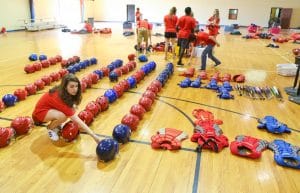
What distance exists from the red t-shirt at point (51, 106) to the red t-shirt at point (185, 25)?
4875 millimetres

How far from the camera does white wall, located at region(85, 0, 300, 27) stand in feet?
70.3

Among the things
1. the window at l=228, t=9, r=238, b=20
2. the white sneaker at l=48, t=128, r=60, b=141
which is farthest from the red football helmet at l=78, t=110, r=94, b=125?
the window at l=228, t=9, r=238, b=20

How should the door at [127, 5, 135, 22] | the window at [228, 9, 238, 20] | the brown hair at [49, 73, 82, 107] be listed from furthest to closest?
the door at [127, 5, 135, 22], the window at [228, 9, 238, 20], the brown hair at [49, 73, 82, 107]

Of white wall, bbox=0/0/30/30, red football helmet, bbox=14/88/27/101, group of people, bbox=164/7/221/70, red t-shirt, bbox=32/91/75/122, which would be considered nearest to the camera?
red t-shirt, bbox=32/91/75/122

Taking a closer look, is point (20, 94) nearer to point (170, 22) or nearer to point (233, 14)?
point (170, 22)

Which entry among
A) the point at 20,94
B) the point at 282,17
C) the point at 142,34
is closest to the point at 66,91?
the point at 20,94

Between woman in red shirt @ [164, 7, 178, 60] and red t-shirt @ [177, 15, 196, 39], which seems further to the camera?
woman in red shirt @ [164, 7, 178, 60]

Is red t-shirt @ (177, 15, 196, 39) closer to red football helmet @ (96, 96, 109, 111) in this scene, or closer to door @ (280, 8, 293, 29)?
red football helmet @ (96, 96, 109, 111)

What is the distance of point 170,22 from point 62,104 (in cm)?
556

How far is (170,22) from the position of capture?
7.84 m

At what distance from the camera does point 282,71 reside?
6.80 meters

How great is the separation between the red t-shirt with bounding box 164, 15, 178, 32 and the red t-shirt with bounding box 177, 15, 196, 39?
56 cm

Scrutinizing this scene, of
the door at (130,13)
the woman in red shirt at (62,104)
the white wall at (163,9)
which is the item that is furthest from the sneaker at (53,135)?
the door at (130,13)

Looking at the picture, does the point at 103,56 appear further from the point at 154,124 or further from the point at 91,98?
the point at 154,124
